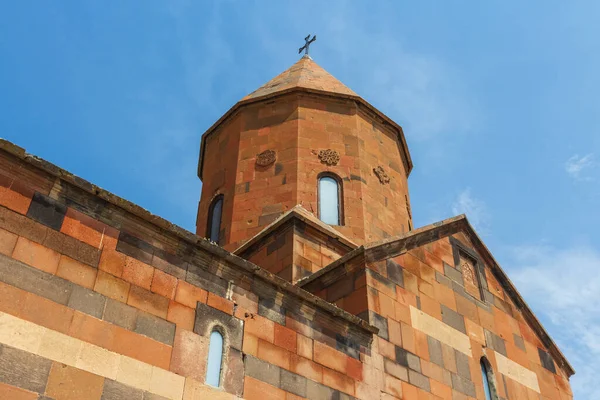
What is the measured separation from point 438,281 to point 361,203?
9.51 ft

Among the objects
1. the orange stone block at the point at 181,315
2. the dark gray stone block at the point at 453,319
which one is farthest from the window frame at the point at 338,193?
the orange stone block at the point at 181,315

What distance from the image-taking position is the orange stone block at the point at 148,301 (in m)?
5.59

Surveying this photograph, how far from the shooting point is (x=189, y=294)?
19.7 ft

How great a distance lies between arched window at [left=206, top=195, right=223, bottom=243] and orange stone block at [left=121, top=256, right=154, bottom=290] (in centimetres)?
567

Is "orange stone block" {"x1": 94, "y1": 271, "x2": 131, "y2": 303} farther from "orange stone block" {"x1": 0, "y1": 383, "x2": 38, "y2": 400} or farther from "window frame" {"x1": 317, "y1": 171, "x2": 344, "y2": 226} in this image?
"window frame" {"x1": 317, "y1": 171, "x2": 344, "y2": 226}

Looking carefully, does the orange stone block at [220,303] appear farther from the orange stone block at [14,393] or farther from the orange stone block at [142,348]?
the orange stone block at [14,393]

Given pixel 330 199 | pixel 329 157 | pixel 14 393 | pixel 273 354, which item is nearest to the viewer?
pixel 14 393

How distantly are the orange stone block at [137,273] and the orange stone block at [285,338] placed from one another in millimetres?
1472

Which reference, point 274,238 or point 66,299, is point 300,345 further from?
point 274,238

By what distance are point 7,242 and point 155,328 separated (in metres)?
1.44

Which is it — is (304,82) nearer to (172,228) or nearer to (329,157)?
(329,157)

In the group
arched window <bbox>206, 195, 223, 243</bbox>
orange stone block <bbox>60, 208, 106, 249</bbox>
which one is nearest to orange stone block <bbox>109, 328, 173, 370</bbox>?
orange stone block <bbox>60, 208, 106, 249</bbox>

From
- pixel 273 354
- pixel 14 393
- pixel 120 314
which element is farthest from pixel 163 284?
pixel 14 393

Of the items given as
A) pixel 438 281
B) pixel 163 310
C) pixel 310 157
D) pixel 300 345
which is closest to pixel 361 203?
pixel 310 157
